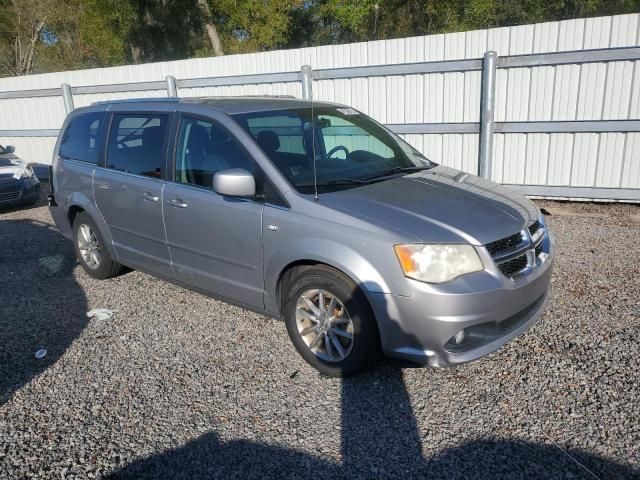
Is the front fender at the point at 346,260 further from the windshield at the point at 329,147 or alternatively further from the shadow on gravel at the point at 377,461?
the shadow on gravel at the point at 377,461

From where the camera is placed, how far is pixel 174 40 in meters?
27.6

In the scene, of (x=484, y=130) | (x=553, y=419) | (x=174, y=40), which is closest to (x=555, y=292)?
(x=553, y=419)

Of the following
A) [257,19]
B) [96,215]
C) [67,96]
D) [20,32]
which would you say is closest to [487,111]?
[96,215]

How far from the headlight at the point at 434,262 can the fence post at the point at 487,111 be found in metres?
5.05

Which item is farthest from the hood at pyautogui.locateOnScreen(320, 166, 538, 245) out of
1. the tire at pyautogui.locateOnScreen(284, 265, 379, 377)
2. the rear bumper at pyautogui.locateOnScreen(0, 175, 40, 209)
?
the rear bumper at pyautogui.locateOnScreen(0, 175, 40, 209)

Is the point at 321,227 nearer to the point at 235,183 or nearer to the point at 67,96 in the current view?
the point at 235,183

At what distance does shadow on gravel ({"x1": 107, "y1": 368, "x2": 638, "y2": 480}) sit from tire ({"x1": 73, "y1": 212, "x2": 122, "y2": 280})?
9.61ft

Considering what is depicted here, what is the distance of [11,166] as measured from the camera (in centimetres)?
912

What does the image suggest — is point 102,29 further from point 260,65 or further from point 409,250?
point 409,250

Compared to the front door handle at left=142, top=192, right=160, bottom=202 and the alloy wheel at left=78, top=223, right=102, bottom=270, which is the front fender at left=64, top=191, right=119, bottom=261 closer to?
the alloy wheel at left=78, top=223, right=102, bottom=270

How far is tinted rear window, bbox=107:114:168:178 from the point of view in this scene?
4293mm

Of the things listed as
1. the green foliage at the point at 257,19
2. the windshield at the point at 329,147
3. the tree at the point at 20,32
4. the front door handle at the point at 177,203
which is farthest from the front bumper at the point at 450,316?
the tree at the point at 20,32

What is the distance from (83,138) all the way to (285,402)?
364cm

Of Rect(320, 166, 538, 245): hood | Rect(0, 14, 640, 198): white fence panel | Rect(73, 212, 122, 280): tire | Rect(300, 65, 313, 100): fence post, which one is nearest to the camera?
Rect(320, 166, 538, 245): hood
